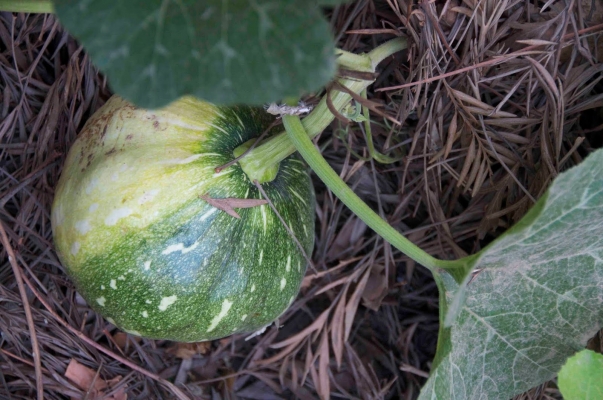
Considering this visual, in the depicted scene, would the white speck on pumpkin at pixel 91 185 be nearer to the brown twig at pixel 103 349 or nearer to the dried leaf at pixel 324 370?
the brown twig at pixel 103 349

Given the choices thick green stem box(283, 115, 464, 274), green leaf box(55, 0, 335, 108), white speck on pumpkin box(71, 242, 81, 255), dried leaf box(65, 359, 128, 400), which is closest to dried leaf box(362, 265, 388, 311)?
thick green stem box(283, 115, 464, 274)

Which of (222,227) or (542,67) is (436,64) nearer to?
(542,67)

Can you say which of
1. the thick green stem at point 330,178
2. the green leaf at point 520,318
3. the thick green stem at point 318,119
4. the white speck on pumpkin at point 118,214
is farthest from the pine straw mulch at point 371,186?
the white speck on pumpkin at point 118,214

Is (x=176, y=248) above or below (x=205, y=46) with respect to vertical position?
below

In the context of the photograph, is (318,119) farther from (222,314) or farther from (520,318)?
(520,318)

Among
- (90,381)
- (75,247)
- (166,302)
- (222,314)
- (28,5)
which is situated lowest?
(90,381)

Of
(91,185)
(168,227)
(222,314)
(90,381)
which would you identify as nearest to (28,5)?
(91,185)
